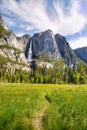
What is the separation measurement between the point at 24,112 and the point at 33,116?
71 centimetres

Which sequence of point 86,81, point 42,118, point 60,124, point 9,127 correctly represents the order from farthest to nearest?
1. point 86,81
2. point 42,118
3. point 60,124
4. point 9,127

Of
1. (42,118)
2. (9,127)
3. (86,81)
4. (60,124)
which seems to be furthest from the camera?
(86,81)

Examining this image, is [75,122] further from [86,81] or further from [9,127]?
[86,81]

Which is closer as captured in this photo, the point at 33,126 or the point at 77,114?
the point at 33,126

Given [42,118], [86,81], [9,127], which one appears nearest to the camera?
[9,127]

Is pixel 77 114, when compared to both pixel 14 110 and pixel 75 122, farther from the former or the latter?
pixel 14 110

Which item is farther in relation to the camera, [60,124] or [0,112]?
[0,112]

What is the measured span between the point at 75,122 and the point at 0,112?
5.34 meters

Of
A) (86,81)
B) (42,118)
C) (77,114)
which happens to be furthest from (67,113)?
(86,81)

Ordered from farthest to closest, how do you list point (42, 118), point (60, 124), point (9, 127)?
point (42, 118)
point (60, 124)
point (9, 127)

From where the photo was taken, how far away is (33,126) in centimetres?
1324

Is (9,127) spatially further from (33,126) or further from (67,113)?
(67,113)

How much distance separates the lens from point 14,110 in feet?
55.0

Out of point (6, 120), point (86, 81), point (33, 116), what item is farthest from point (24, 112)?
point (86, 81)
